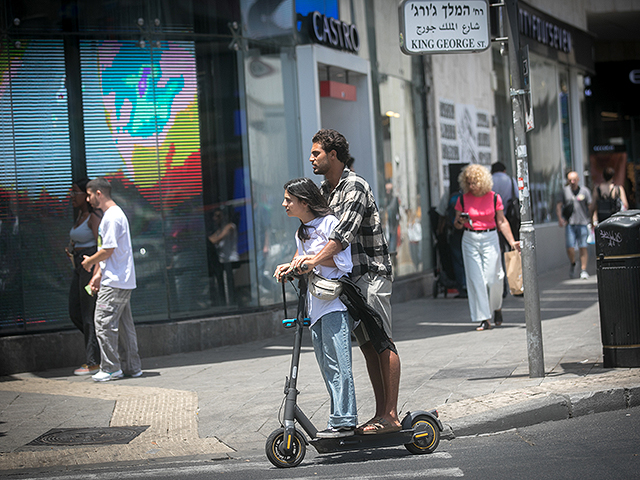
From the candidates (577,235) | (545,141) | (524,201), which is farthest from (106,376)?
(545,141)

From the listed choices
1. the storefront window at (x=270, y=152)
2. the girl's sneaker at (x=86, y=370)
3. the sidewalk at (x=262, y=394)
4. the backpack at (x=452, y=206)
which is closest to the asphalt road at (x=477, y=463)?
the sidewalk at (x=262, y=394)

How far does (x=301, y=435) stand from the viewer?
16.3ft

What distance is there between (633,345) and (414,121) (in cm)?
882

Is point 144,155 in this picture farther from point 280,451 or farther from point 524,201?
point 280,451

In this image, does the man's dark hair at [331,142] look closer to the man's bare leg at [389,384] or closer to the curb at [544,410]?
the man's bare leg at [389,384]

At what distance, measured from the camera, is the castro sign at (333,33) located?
449 inches

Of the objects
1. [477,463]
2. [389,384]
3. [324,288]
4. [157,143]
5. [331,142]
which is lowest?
[477,463]

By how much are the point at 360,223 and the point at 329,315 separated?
579mm

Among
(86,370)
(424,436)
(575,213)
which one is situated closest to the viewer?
(424,436)

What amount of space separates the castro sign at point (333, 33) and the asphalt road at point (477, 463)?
7213 mm

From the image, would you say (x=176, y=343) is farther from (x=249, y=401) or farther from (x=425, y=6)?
(x=425, y=6)

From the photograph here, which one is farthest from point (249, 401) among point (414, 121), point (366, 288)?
point (414, 121)

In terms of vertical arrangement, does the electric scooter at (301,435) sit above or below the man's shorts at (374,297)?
below

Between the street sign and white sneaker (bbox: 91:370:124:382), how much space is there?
4.12m
